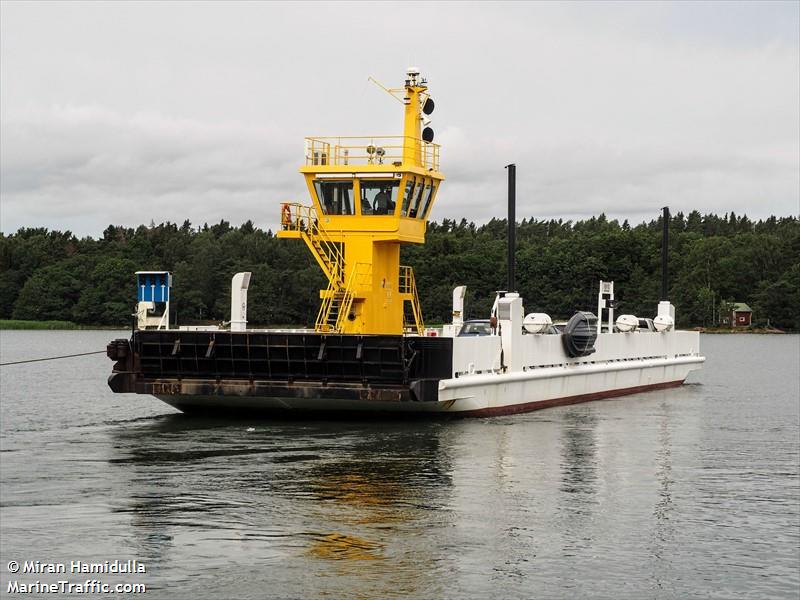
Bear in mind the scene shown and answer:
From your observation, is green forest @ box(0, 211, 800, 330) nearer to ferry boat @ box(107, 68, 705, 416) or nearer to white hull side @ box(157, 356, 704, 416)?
white hull side @ box(157, 356, 704, 416)

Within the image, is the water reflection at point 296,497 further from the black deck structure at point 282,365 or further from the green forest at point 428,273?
the green forest at point 428,273

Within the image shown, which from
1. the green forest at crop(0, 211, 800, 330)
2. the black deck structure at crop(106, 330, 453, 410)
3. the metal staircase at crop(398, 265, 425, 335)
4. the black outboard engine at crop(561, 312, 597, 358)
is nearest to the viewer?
the black deck structure at crop(106, 330, 453, 410)

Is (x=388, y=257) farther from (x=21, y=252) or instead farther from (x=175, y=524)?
(x=21, y=252)

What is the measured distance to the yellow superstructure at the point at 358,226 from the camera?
27.6 m

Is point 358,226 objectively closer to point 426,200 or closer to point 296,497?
point 426,200

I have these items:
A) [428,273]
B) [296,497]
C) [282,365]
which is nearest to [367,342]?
[282,365]

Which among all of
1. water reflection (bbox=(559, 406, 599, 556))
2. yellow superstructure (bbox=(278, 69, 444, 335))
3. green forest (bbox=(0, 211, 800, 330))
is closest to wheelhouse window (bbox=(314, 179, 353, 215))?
yellow superstructure (bbox=(278, 69, 444, 335))

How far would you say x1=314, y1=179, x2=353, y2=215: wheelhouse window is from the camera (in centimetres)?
2783

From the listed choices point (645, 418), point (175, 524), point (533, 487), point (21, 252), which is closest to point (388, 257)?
point (645, 418)

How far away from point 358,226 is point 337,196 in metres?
0.92

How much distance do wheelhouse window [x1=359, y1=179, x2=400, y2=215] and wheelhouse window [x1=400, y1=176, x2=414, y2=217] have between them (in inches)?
9.7

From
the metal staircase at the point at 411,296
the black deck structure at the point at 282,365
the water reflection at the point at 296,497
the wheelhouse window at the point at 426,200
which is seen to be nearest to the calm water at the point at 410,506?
the water reflection at the point at 296,497

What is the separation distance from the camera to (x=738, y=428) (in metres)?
28.2

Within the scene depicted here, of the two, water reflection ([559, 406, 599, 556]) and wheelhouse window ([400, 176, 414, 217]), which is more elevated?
wheelhouse window ([400, 176, 414, 217])
